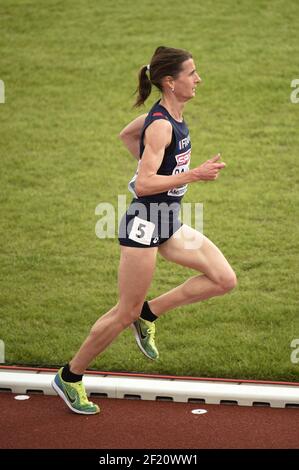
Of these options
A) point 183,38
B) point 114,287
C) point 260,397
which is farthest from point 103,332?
point 183,38

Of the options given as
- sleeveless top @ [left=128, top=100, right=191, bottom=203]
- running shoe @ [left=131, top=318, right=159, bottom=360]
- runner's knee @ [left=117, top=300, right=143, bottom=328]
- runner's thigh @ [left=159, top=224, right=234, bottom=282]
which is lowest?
running shoe @ [left=131, top=318, right=159, bottom=360]

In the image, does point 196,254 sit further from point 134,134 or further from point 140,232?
point 134,134

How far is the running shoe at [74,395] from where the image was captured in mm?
5930

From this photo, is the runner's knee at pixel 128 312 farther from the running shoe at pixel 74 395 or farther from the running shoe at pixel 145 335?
the running shoe at pixel 74 395

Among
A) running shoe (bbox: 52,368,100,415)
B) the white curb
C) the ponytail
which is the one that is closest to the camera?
the ponytail

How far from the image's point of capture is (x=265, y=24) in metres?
13.0

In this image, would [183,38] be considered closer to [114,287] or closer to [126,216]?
[114,287]

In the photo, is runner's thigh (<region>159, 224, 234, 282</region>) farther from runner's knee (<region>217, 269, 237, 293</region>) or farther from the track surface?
the track surface

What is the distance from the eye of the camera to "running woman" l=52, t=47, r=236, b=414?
546 cm

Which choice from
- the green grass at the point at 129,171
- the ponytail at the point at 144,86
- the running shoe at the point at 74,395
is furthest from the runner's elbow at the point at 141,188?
the green grass at the point at 129,171

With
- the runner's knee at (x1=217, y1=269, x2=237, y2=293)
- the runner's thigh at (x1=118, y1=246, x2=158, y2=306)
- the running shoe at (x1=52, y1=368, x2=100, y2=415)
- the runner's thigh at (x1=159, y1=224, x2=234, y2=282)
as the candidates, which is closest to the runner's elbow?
the runner's thigh at (x1=118, y1=246, x2=158, y2=306)

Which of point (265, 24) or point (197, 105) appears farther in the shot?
point (265, 24)

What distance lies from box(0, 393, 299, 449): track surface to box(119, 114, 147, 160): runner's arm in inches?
63.9

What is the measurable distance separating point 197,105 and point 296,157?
5.63 ft
